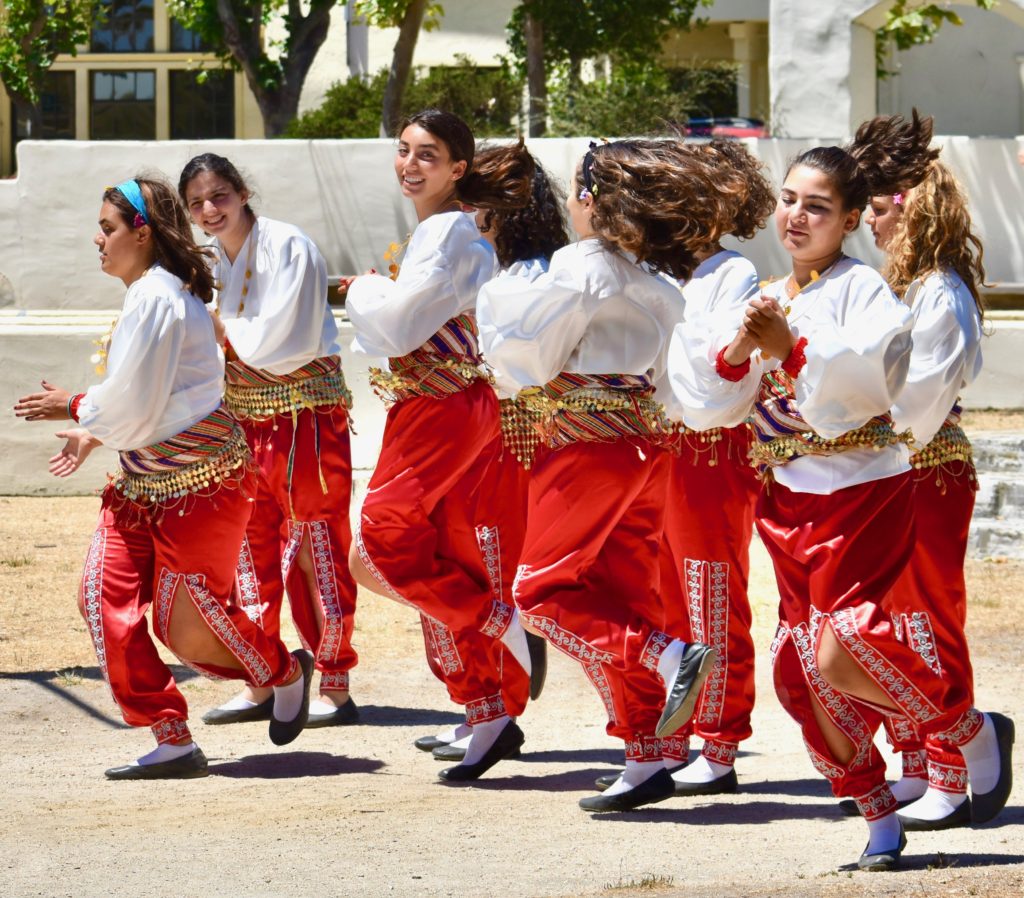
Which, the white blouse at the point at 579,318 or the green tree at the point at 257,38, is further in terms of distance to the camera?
the green tree at the point at 257,38

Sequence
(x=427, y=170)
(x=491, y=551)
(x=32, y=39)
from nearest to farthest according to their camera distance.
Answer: (x=427, y=170) → (x=491, y=551) → (x=32, y=39)

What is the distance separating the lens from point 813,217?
466cm

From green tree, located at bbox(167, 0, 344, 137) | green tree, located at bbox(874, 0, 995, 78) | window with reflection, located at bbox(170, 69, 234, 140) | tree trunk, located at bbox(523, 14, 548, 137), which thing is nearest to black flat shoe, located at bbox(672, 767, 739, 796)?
green tree, located at bbox(874, 0, 995, 78)

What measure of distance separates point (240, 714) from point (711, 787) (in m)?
1.92

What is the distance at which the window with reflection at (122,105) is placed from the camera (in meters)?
36.8

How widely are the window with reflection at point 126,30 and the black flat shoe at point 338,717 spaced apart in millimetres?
32056

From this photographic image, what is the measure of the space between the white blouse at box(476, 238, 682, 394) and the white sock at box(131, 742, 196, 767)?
159 centimetres

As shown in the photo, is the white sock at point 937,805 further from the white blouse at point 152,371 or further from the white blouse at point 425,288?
the white blouse at point 152,371

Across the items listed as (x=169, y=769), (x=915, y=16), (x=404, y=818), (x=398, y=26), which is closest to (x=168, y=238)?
(x=169, y=769)

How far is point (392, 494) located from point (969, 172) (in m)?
8.94

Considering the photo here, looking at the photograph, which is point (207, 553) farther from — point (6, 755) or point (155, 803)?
point (6, 755)

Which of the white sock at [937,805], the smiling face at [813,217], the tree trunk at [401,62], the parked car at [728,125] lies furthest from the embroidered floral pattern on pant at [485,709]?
the parked car at [728,125]

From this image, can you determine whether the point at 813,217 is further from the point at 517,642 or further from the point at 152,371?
the point at 152,371

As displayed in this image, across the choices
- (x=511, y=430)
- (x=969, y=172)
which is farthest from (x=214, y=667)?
(x=969, y=172)
